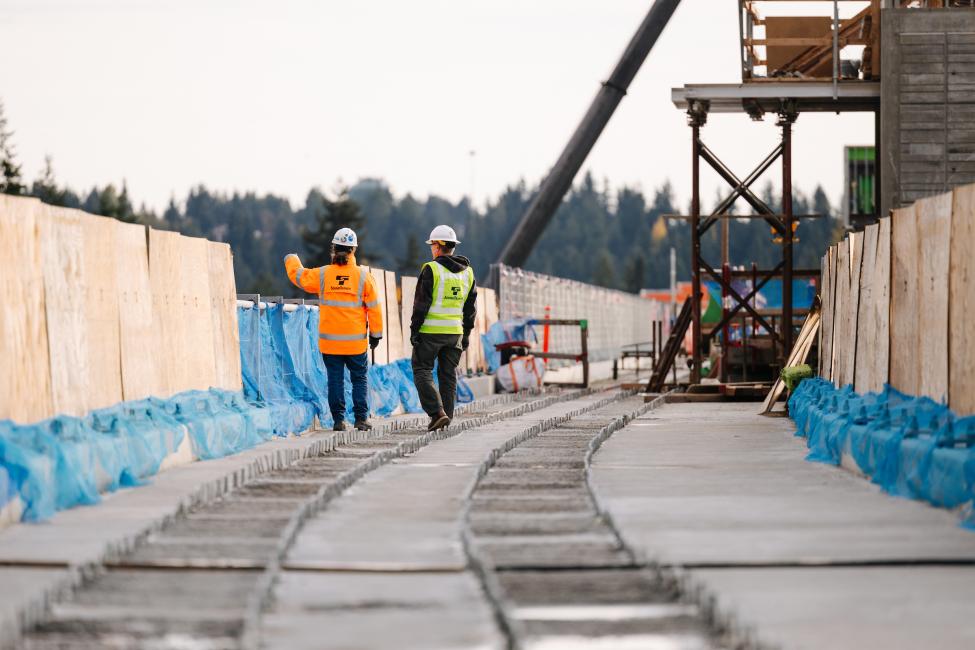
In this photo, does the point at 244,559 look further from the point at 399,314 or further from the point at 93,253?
the point at 399,314

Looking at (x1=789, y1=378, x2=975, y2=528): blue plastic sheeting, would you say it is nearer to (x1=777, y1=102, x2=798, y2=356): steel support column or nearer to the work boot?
the work boot

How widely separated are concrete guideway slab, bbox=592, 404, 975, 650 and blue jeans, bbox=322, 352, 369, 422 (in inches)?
144

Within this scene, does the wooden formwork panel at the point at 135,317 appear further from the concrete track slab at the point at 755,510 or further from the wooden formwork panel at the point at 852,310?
the wooden formwork panel at the point at 852,310

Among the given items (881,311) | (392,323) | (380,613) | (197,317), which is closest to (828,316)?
(881,311)

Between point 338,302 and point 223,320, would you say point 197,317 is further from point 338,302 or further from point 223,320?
point 338,302

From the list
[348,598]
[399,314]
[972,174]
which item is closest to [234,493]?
[348,598]

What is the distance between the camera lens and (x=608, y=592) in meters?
7.10

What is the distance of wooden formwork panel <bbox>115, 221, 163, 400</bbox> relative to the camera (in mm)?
12969

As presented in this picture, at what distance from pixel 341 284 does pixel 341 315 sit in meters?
0.33

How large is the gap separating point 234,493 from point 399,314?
1354 cm

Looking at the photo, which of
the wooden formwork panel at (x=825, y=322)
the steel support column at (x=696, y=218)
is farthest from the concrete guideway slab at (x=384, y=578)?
the steel support column at (x=696, y=218)

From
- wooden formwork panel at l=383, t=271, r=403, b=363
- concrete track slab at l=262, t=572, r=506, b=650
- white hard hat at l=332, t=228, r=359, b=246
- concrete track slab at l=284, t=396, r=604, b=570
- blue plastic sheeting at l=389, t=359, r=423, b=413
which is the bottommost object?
blue plastic sheeting at l=389, t=359, r=423, b=413

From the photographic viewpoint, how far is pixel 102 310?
12.5 metres

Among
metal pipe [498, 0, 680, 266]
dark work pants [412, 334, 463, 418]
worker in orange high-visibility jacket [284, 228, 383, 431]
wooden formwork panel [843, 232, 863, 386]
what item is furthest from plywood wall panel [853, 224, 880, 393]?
metal pipe [498, 0, 680, 266]
